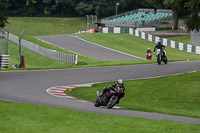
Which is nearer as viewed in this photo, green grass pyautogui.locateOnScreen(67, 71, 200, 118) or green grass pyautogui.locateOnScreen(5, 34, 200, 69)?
green grass pyautogui.locateOnScreen(67, 71, 200, 118)

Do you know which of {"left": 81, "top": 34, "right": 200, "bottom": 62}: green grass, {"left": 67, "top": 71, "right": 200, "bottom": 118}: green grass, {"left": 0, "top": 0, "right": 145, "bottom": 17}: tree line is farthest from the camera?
{"left": 0, "top": 0, "right": 145, "bottom": 17}: tree line

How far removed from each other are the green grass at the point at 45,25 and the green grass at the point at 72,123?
7019cm

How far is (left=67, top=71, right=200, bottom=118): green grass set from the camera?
50.2 ft

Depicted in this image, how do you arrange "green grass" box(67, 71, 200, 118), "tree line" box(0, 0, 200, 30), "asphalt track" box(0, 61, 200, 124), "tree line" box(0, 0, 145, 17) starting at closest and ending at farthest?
"asphalt track" box(0, 61, 200, 124) < "green grass" box(67, 71, 200, 118) < "tree line" box(0, 0, 200, 30) < "tree line" box(0, 0, 145, 17)

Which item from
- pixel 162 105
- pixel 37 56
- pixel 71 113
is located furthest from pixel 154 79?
pixel 37 56

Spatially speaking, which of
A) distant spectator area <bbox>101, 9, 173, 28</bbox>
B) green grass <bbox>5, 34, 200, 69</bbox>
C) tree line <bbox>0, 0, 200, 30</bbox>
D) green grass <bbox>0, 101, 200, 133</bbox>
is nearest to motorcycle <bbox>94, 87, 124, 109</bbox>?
green grass <bbox>0, 101, 200, 133</bbox>

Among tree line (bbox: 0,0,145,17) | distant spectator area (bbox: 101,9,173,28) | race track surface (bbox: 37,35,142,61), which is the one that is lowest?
race track surface (bbox: 37,35,142,61)

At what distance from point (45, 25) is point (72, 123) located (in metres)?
80.7

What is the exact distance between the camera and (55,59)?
130 ft

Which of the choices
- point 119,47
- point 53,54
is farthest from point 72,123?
point 119,47

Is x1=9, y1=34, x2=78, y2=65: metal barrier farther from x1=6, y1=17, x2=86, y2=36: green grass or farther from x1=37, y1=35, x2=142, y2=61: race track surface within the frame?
x1=6, y1=17, x2=86, y2=36: green grass

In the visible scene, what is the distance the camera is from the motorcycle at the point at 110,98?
578 inches

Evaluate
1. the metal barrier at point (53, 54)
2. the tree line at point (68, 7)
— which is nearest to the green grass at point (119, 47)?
the metal barrier at point (53, 54)

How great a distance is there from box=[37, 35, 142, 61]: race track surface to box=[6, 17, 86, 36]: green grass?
87.2 ft
